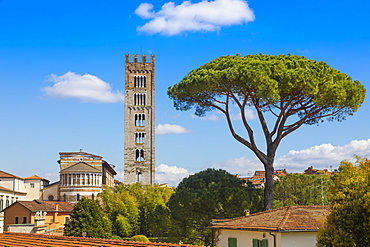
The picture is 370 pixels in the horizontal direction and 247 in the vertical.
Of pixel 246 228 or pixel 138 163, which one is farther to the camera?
pixel 138 163

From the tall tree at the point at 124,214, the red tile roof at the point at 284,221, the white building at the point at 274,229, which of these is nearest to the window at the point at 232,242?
the white building at the point at 274,229

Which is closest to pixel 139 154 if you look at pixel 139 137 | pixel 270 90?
pixel 139 137

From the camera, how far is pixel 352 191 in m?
16.6

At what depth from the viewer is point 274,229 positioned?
22.8 meters

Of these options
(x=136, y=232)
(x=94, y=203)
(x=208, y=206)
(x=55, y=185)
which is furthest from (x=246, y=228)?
(x=55, y=185)

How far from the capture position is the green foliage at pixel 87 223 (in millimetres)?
44381

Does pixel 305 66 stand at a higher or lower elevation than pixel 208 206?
higher

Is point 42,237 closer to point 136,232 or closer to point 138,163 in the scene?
point 136,232

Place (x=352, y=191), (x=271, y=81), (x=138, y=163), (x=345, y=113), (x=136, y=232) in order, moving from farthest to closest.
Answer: (x=138, y=163), (x=136, y=232), (x=345, y=113), (x=271, y=81), (x=352, y=191)

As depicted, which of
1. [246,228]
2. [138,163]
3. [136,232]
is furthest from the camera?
[138,163]

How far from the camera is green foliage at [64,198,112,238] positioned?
146 feet

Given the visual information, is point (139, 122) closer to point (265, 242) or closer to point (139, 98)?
point (139, 98)

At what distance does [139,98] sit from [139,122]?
4.87m

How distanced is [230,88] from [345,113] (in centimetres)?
871
